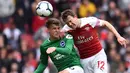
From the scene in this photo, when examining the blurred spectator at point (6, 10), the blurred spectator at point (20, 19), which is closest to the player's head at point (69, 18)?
the blurred spectator at point (20, 19)

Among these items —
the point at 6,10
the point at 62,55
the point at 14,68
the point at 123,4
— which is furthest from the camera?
the point at 123,4

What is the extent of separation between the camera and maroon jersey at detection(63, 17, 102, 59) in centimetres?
1469

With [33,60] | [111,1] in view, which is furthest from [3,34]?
[111,1]

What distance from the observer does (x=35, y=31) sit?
2348cm

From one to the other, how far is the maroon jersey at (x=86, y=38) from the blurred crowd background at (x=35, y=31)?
535 centimetres

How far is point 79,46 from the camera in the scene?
48.5 ft

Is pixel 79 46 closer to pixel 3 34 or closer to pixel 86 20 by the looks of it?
pixel 86 20

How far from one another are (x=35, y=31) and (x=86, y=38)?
888 cm

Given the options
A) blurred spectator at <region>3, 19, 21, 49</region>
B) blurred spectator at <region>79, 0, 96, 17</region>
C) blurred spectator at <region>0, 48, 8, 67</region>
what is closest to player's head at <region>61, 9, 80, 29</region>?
blurred spectator at <region>0, 48, 8, 67</region>

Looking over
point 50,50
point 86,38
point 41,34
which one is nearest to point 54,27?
point 50,50

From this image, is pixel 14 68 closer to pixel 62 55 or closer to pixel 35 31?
pixel 35 31

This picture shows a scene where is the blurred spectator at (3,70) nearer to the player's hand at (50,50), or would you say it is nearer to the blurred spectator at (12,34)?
the blurred spectator at (12,34)

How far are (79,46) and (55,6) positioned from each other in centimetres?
1032

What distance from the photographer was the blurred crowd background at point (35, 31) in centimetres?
2109
